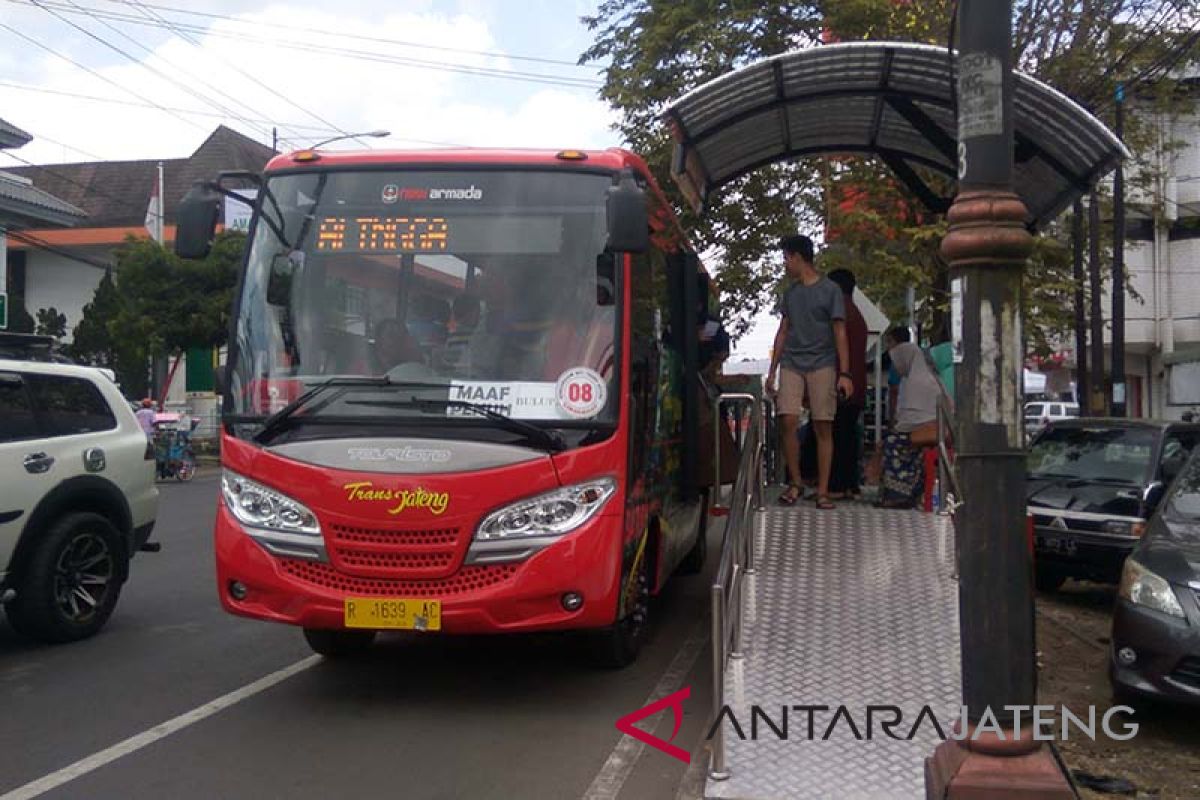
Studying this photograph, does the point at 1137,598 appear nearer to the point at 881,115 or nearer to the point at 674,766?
the point at 674,766

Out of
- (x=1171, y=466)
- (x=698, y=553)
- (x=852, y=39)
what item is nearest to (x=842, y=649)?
(x=698, y=553)

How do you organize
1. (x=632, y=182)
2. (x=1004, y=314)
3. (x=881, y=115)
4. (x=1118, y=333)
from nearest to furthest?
(x=1004, y=314), (x=632, y=182), (x=881, y=115), (x=1118, y=333)

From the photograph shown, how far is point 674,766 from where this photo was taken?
5625 millimetres

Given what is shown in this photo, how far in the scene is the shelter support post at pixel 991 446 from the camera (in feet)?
12.8

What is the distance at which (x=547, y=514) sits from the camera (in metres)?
6.07

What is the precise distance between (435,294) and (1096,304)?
17.3 meters

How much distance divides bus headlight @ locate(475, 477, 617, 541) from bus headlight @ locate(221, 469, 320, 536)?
3.11ft

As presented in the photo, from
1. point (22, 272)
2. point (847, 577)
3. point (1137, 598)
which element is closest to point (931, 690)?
point (847, 577)

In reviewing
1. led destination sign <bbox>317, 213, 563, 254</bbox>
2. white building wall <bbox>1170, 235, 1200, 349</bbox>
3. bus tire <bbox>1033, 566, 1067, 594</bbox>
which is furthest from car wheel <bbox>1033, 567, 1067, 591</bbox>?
white building wall <bbox>1170, 235, 1200, 349</bbox>

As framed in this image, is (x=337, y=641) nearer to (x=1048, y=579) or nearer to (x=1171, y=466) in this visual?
(x=1048, y=579)

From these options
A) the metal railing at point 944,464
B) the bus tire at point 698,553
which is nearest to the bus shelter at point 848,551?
the metal railing at point 944,464

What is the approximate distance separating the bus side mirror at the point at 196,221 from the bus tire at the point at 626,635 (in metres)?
3.25

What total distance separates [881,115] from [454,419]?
474 centimetres

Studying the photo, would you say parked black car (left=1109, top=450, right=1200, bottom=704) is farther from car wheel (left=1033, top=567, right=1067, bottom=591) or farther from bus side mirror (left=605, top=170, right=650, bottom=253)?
car wheel (left=1033, top=567, right=1067, bottom=591)
